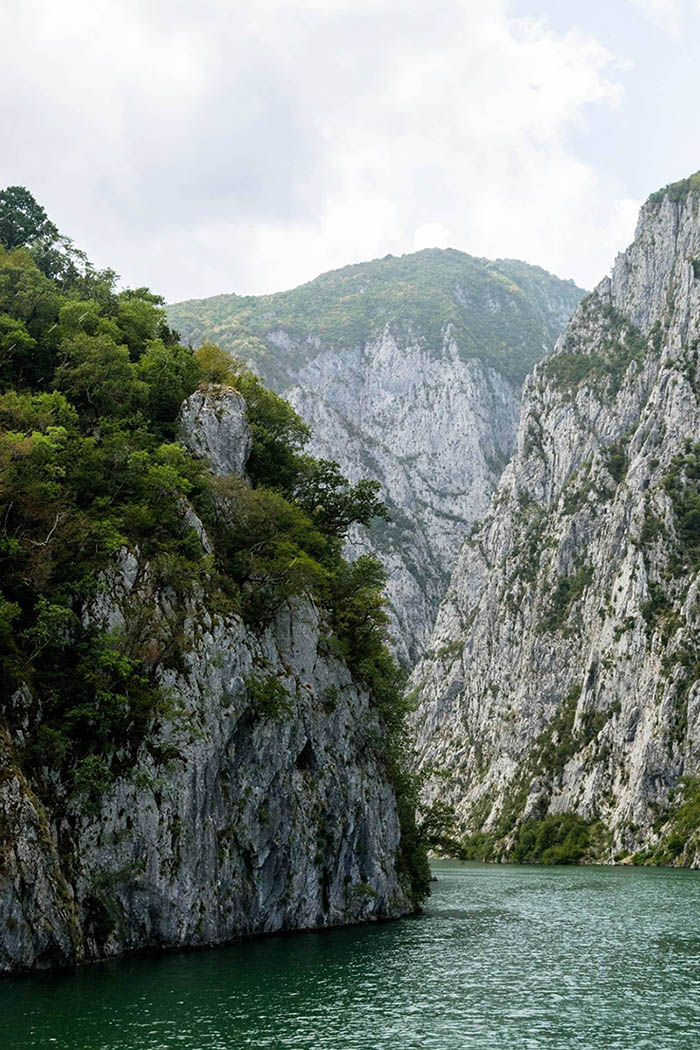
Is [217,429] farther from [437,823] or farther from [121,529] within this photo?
[437,823]

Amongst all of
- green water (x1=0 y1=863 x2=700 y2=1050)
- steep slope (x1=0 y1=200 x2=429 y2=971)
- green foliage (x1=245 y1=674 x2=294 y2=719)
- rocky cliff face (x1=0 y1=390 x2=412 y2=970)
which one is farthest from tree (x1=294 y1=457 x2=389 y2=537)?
Answer: green water (x1=0 y1=863 x2=700 y2=1050)

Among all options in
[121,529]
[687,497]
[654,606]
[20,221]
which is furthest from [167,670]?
[687,497]

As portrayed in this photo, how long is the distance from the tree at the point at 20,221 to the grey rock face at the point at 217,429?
32.6m

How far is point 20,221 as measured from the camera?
88.6m

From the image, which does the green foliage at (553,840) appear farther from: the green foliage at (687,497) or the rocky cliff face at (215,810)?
the rocky cliff face at (215,810)

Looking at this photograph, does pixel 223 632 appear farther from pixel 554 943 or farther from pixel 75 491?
pixel 554 943

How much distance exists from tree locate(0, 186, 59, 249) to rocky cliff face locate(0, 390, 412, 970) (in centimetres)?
3422

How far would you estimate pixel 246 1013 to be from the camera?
3347 cm

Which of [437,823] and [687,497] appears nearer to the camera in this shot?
[437,823]

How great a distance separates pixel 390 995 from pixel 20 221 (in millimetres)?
78660

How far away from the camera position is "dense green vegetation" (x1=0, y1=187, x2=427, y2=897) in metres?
44.6

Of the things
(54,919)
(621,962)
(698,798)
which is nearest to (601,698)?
(698,798)

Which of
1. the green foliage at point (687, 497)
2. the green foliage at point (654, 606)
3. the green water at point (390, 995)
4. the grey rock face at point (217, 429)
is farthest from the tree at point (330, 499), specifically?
the green foliage at point (687, 497)

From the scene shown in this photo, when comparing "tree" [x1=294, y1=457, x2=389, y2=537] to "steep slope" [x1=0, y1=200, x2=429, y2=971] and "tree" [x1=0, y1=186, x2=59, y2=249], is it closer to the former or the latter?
"steep slope" [x1=0, y1=200, x2=429, y2=971]
